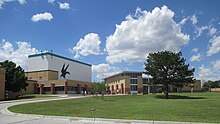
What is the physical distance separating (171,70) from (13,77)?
31.4m

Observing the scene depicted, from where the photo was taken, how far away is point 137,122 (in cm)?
1337

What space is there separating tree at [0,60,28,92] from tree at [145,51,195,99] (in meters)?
26.4

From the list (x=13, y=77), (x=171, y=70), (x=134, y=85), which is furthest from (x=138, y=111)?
(x=134, y=85)

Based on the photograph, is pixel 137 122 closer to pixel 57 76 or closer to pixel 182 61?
pixel 182 61

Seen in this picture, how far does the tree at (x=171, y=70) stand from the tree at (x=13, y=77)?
1040 inches

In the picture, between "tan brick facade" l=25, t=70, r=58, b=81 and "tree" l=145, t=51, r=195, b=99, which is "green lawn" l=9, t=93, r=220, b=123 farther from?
"tan brick facade" l=25, t=70, r=58, b=81

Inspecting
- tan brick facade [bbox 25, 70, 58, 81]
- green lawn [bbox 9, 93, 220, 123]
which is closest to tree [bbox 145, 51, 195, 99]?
green lawn [bbox 9, 93, 220, 123]

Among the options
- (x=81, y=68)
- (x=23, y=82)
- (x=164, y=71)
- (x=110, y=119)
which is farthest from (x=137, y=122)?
(x=81, y=68)

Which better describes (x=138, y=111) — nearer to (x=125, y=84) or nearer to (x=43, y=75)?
(x=125, y=84)

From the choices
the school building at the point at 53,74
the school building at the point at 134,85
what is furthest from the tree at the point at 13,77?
the school building at the point at 134,85

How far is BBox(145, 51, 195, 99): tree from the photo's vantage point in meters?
49.5

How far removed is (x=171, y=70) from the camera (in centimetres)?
5016

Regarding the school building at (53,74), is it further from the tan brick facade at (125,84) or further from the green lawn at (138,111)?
the green lawn at (138,111)

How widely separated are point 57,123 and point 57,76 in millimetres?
77970
